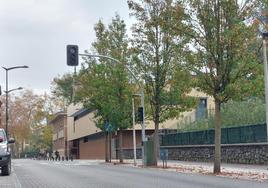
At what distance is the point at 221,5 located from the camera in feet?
84.0

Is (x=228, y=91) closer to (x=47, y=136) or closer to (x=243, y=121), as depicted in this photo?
(x=243, y=121)

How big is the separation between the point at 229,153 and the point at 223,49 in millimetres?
11085

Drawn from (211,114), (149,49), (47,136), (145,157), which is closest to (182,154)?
(211,114)

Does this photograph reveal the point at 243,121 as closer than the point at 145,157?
No

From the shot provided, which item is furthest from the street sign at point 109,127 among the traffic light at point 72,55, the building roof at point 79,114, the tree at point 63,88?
the tree at point 63,88

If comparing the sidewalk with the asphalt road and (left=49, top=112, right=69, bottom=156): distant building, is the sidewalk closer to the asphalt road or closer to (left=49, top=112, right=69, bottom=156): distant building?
the asphalt road

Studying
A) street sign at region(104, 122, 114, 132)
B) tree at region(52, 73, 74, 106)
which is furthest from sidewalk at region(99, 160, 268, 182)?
tree at region(52, 73, 74, 106)

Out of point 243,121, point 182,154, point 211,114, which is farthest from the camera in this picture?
point 211,114

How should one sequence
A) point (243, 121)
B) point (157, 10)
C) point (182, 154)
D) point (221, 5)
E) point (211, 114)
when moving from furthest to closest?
point (211, 114)
point (182, 154)
point (243, 121)
point (157, 10)
point (221, 5)

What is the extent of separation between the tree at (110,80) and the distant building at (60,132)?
164 ft

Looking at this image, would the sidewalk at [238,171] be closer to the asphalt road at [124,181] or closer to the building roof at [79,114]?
the asphalt road at [124,181]

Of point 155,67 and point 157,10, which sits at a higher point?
point 157,10

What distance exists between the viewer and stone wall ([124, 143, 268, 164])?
31219 millimetres

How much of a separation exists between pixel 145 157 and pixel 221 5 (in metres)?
13.5
